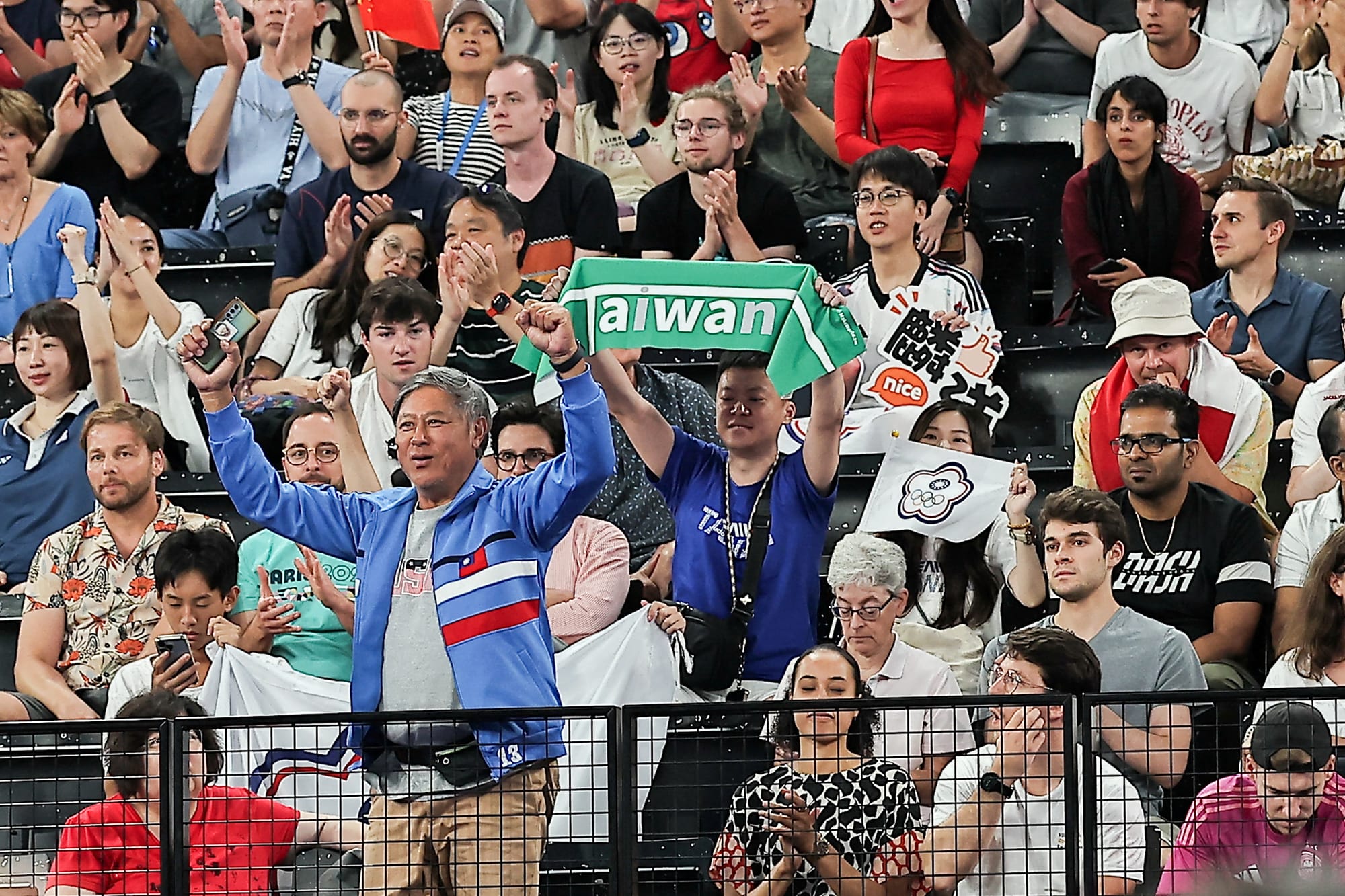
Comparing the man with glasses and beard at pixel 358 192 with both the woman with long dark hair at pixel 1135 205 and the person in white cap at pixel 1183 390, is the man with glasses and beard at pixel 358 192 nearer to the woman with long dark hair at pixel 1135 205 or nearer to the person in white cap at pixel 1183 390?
the woman with long dark hair at pixel 1135 205

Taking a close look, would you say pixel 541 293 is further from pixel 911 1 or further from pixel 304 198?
pixel 911 1

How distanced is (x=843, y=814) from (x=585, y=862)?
44 cm

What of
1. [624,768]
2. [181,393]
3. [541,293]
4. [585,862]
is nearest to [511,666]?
[585,862]

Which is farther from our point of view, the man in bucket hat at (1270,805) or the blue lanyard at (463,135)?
the blue lanyard at (463,135)

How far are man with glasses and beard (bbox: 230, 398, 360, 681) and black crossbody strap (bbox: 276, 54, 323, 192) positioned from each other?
1.67 meters

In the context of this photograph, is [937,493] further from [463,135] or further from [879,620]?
[463,135]

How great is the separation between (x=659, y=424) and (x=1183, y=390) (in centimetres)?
151

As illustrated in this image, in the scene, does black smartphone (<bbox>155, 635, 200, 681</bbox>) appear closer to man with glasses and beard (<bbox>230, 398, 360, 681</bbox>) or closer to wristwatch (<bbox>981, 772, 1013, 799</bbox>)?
man with glasses and beard (<bbox>230, 398, 360, 681</bbox>)

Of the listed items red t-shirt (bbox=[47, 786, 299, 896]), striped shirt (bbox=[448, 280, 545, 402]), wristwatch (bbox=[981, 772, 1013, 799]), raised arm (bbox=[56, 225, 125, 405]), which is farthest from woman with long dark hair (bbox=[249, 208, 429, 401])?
wristwatch (bbox=[981, 772, 1013, 799])

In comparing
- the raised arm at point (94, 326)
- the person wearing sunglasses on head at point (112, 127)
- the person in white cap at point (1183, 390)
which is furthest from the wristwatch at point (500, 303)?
the person wearing sunglasses on head at point (112, 127)

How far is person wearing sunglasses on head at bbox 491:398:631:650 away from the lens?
4.91 meters

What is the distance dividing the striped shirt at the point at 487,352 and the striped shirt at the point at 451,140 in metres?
0.71

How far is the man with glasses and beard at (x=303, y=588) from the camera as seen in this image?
4.93 m

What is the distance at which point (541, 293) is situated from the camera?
5.82m
